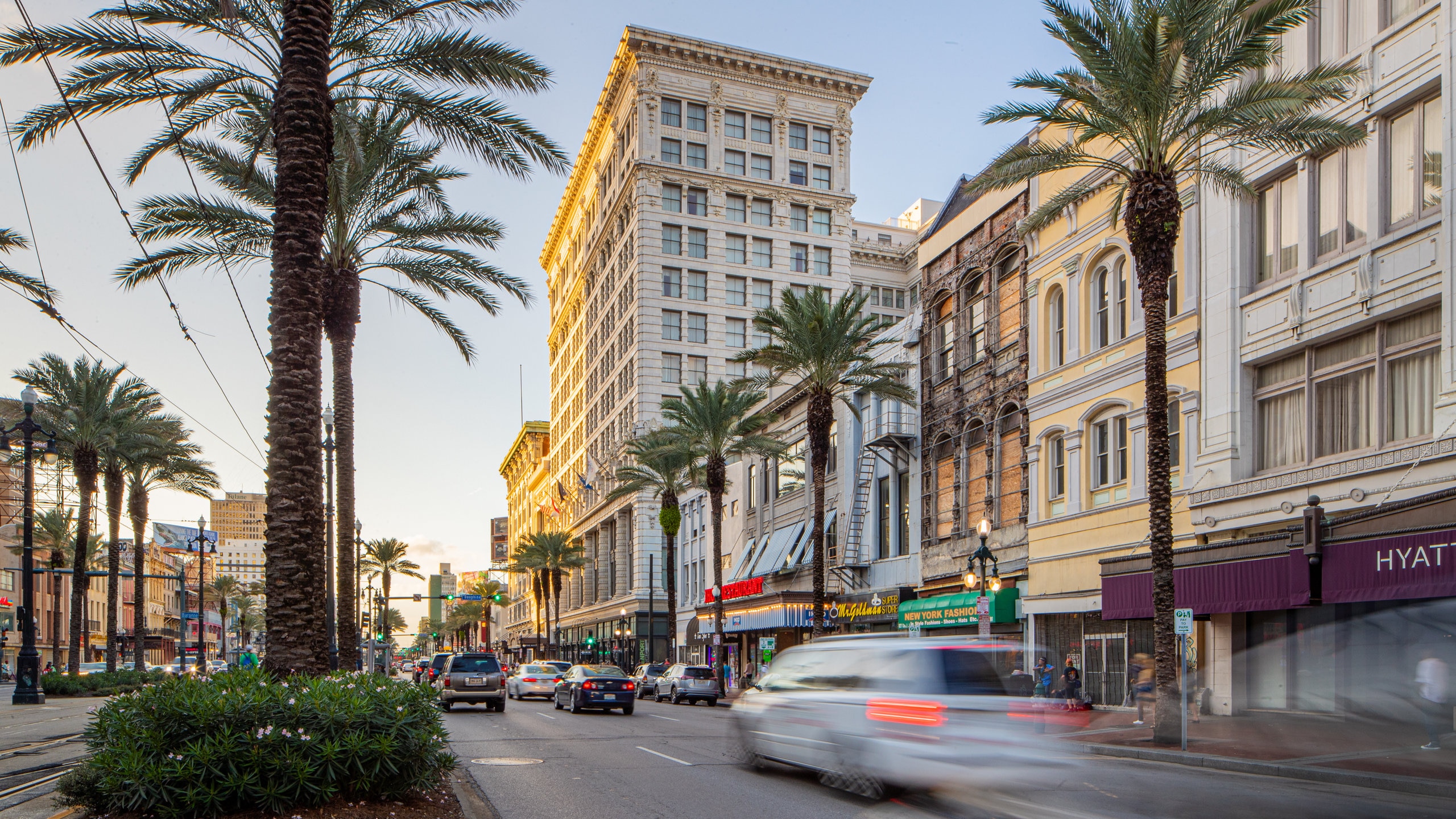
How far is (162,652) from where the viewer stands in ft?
451

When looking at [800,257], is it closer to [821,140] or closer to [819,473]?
[821,140]

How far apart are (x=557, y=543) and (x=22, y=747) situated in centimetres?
6927

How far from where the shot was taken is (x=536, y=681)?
39875 mm

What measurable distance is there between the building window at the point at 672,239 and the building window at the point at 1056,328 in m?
46.2

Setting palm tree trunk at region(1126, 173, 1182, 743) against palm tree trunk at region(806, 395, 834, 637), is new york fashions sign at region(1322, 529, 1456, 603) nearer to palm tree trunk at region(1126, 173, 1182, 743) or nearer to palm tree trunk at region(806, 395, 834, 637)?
palm tree trunk at region(1126, 173, 1182, 743)

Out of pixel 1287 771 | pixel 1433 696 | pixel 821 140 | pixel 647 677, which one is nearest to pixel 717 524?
pixel 647 677

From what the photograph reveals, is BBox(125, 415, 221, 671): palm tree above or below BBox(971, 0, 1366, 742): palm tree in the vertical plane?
below

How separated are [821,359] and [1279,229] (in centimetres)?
1571

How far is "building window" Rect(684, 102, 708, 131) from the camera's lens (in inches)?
3024

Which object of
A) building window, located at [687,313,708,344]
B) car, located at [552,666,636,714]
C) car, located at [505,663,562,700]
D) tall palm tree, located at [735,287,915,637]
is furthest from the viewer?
building window, located at [687,313,708,344]

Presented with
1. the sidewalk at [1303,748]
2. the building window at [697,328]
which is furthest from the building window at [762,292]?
the sidewalk at [1303,748]

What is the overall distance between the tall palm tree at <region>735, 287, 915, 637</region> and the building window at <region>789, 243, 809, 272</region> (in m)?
40.2

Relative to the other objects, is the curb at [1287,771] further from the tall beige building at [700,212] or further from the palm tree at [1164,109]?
the tall beige building at [700,212]

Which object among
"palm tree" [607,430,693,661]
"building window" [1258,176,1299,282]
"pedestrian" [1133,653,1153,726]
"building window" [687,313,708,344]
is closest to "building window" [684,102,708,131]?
"building window" [687,313,708,344]
